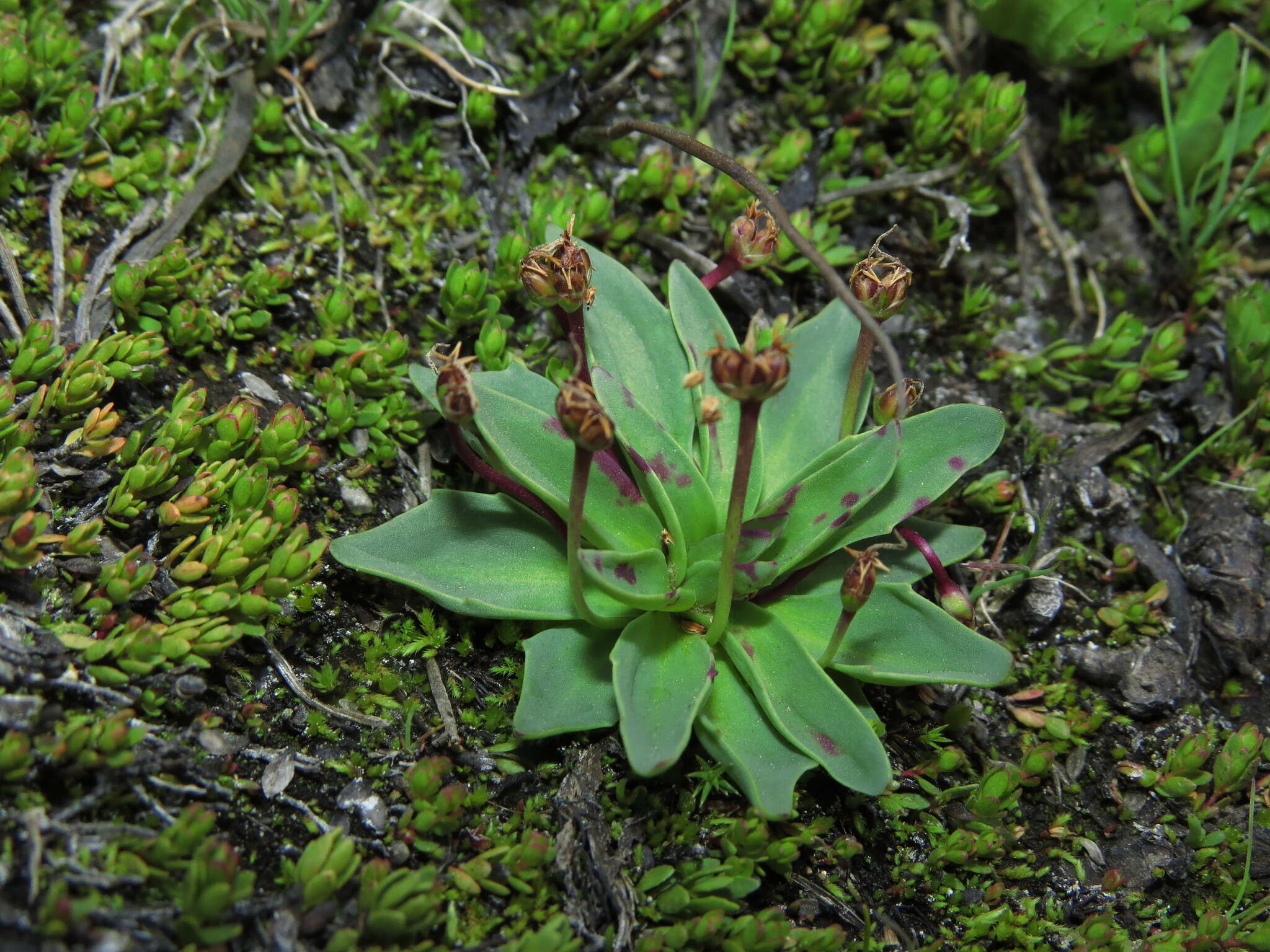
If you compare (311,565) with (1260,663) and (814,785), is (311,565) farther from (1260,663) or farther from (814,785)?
(1260,663)

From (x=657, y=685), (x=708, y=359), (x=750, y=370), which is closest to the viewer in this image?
(x=750, y=370)

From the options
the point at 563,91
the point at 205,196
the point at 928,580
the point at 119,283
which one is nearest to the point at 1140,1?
the point at 563,91

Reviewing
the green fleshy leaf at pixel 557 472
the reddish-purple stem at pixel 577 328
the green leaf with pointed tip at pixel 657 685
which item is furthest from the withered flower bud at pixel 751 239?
the green leaf with pointed tip at pixel 657 685

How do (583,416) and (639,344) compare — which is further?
(639,344)

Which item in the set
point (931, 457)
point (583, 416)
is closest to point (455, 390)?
point (583, 416)

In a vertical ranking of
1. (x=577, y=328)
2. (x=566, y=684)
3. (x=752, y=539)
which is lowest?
(x=566, y=684)

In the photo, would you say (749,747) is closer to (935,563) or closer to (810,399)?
(935,563)

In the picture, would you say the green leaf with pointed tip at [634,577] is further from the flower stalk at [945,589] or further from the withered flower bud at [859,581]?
the flower stalk at [945,589]
